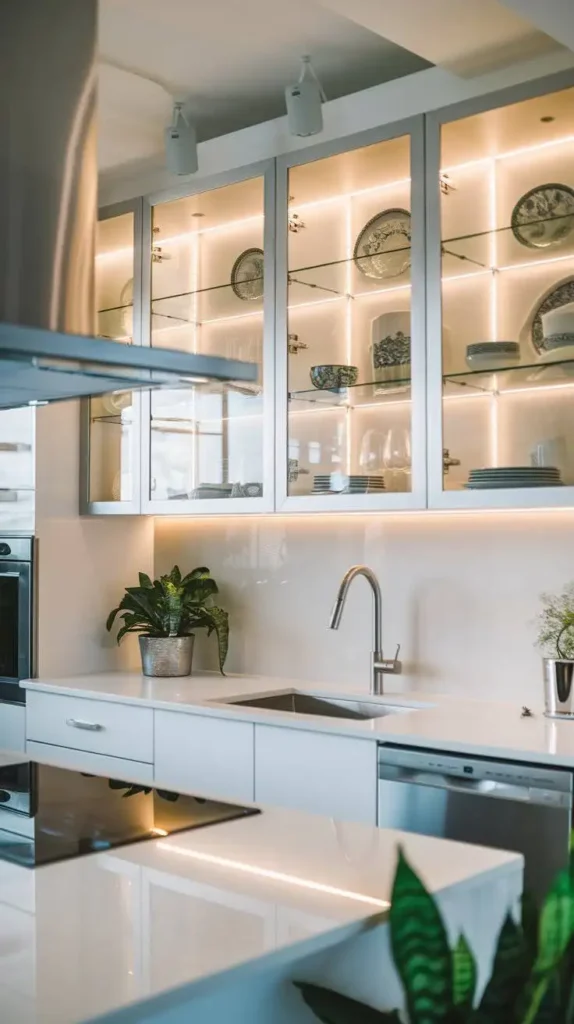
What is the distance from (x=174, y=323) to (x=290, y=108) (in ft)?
3.15

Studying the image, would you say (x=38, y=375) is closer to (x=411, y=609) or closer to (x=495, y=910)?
(x=495, y=910)

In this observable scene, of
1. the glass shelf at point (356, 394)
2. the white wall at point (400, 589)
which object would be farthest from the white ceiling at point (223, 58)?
the white wall at point (400, 589)

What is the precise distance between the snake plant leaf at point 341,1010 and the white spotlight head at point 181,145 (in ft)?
9.59

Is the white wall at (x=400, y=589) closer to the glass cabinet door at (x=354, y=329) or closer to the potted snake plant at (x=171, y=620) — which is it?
the potted snake plant at (x=171, y=620)

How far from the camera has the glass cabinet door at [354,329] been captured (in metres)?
3.15

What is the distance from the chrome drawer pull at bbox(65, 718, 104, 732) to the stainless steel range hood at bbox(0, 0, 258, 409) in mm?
1762

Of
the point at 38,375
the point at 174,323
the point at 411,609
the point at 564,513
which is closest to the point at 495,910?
the point at 38,375

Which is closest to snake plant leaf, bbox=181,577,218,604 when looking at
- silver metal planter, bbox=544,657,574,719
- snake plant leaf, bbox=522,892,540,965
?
silver metal planter, bbox=544,657,574,719

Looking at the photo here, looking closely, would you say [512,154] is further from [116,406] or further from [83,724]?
[83,724]

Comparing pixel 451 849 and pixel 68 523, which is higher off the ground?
pixel 68 523

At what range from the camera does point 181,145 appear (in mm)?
3578

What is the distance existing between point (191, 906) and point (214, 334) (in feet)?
8.42

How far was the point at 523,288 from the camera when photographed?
301cm

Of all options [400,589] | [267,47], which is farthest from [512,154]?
[400,589]
